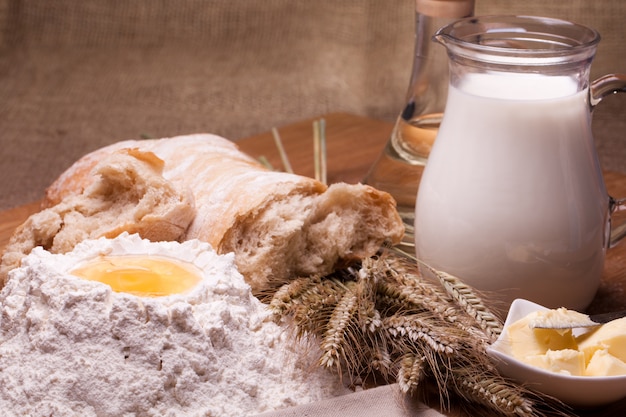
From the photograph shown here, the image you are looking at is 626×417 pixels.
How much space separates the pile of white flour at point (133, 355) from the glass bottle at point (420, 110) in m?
0.62

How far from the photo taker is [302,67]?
411 cm

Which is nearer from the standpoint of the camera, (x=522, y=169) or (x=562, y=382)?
(x=562, y=382)

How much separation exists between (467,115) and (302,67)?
2592 mm

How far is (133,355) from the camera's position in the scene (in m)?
1.33

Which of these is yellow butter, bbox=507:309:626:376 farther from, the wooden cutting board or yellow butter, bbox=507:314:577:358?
the wooden cutting board

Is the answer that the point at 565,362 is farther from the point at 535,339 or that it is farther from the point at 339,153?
the point at 339,153

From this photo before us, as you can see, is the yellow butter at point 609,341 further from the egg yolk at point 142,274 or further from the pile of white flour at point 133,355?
the egg yolk at point 142,274

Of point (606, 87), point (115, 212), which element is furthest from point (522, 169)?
point (115, 212)

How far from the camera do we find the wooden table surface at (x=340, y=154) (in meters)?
2.01

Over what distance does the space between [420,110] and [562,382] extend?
32.0 inches

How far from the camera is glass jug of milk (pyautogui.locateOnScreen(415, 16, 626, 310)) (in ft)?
4.99

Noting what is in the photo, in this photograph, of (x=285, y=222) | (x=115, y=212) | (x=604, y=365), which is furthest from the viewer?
(x=115, y=212)

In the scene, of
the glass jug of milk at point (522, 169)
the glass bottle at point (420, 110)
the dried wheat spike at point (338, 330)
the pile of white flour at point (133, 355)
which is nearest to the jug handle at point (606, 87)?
the glass jug of milk at point (522, 169)

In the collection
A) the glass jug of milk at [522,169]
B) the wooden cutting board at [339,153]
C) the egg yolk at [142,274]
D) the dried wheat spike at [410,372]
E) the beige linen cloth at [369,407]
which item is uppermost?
the glass jug of milk at [522,169]
